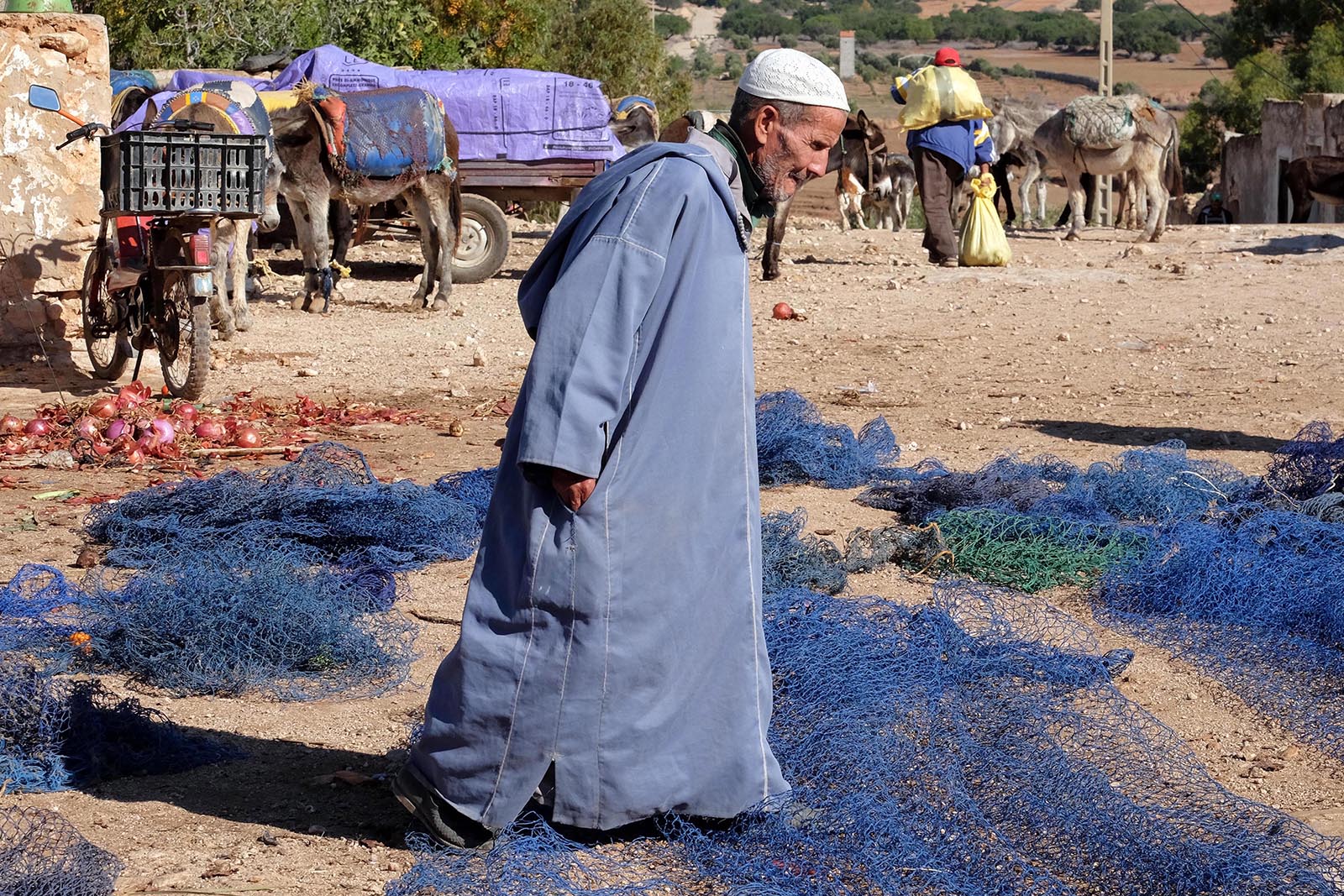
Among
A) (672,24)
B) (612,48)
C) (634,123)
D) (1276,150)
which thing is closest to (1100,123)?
(634,123)

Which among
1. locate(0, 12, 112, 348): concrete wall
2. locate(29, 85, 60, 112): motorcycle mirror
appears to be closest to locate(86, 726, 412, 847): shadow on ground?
locate(29, 85, 60, 112): motorcycle mirror

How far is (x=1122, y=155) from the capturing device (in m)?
19.0

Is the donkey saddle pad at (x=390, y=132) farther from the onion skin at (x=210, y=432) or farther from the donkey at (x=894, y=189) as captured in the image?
the donkey at (x=894, y=189)

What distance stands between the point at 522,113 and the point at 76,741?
35.4ft

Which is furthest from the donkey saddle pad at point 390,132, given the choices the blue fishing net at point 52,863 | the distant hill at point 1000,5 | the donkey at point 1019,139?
the distant hill at point 1000,5

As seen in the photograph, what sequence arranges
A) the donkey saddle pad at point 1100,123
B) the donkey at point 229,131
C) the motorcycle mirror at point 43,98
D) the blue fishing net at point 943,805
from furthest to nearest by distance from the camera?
1. the donkey saddle pad at point 1100,123
2. the donkey at point 229,131
3. the motorcycle mirror at point 43,98
4. the blue fishing net at point 943,805

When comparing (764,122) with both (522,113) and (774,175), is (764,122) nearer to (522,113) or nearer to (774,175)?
(774,175)

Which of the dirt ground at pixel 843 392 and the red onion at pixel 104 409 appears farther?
the red onion at pixel 104 409

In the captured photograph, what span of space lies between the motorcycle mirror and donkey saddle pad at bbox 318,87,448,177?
3771mm

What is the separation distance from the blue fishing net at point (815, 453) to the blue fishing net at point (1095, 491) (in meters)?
0.20

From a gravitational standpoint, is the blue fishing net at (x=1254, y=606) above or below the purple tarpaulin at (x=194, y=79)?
below

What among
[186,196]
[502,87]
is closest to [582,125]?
[502,87]

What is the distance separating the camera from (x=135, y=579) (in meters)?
4.82

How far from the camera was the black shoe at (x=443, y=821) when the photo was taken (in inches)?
118
